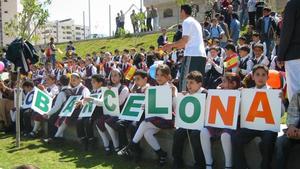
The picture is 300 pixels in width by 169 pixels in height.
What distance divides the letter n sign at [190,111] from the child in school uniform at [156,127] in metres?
0.27

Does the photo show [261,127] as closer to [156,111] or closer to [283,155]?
[283,155]

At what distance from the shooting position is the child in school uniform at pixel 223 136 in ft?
22.0

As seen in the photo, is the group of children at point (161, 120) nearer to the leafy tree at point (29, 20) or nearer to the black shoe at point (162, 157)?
the black shoe at point (162, 157)

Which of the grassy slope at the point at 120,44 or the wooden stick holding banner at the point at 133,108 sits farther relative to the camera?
the grassy slope at the point at 120,44

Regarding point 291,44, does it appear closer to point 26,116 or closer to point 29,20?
point 26,116

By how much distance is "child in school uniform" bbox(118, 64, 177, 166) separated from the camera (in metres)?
7.83

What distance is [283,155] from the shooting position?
606 centimetres

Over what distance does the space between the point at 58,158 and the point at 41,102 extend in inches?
107

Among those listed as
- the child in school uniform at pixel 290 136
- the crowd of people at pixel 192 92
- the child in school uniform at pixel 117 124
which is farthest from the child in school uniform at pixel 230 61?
the child in school uniform at pixel 290 136

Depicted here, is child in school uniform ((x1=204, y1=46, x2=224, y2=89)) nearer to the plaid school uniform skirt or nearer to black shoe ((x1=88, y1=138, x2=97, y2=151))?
black shoe ((x1=88, y1=138, x2=97, y2=151))

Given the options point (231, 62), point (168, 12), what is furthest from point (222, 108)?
point (168, 12)

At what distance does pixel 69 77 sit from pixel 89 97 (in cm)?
184

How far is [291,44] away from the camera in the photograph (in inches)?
239

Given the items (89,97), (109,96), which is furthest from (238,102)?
(89,97)
